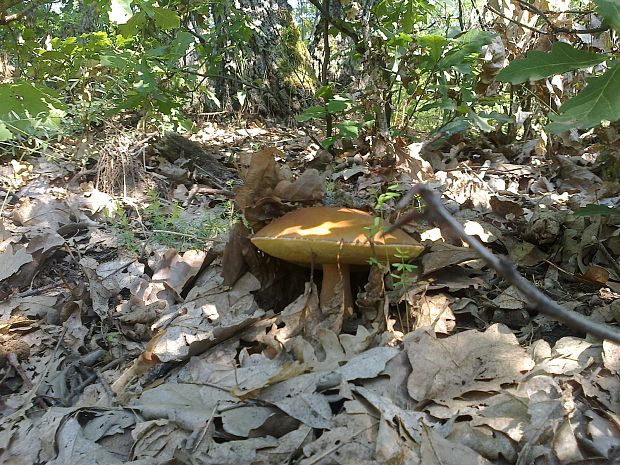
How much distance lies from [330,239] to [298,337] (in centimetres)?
37

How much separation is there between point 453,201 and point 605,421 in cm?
189

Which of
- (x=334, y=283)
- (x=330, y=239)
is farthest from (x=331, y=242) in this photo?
(x=334, y=283)

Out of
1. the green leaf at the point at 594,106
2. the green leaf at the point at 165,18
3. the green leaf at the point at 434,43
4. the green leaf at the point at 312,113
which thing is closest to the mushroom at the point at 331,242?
the green leaf at the point at 594,106

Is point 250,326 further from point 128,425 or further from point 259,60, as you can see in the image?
point 259,60

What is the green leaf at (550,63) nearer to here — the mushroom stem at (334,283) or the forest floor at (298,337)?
the forest floor at (298,337)

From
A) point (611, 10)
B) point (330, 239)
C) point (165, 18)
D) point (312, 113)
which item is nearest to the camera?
point (611, 10)

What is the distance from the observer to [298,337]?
1.92 m

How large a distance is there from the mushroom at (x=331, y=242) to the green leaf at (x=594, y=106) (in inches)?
25.3

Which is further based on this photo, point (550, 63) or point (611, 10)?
point (550, 63)

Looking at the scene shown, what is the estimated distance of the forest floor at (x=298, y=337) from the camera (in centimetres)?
145

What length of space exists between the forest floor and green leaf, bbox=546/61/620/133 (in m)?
0.58

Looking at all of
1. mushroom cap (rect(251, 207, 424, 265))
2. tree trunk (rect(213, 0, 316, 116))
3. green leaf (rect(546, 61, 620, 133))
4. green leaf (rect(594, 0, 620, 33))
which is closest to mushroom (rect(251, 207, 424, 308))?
mushroom cap (rect(251, 207, 424, 265))

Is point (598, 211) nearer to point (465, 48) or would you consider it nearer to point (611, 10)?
point (611, 10)

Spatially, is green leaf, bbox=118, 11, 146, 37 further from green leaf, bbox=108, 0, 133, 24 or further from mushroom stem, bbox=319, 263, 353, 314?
mushroom stem, bbox=319, 263, 353, 314
